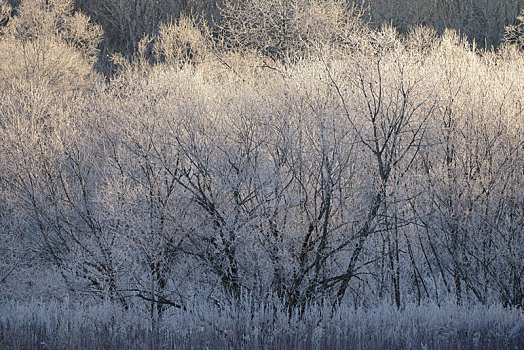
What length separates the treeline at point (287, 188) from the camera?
11633 millimetres

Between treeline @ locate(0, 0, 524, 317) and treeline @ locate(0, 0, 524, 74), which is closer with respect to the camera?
treeline @ locate(0, 0, 524, 317)

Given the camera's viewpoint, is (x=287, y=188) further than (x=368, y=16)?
No

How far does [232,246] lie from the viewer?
38.1 ft

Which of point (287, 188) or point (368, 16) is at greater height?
point (368, 16)

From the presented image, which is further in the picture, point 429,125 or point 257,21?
point 257,21

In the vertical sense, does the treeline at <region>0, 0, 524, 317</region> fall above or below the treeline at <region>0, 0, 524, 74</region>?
below

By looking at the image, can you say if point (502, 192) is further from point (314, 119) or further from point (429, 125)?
point (314, 119)

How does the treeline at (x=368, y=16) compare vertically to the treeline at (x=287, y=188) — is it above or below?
above

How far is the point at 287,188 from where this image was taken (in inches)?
486

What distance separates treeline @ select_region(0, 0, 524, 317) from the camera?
38.2 ft

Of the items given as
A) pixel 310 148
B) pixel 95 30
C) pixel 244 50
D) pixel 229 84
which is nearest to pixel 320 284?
pixel 310 148

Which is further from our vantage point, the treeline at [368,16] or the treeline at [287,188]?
the treeline at [368,16]

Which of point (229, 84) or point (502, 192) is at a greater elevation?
point (229, 84)

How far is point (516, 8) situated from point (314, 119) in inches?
1124
